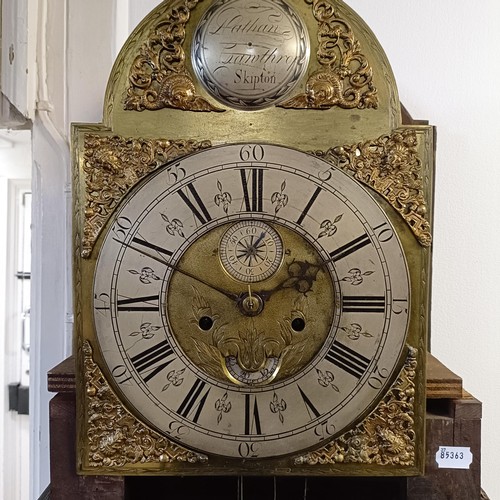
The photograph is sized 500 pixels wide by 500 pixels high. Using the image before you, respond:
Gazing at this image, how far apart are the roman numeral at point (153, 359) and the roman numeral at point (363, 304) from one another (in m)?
0.30

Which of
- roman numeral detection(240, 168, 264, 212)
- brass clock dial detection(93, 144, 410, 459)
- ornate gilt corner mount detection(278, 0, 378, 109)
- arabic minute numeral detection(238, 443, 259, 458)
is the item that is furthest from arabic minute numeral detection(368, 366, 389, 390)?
ornate gilt corner mount detection(278, 0, 378, 109)

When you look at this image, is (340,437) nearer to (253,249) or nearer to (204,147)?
(253,249)

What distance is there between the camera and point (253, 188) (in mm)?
909

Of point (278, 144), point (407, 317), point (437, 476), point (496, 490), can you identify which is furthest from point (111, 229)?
point (496, 490)

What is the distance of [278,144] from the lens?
0.91m

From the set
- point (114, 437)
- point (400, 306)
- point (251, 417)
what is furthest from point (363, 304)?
point (114, 437)

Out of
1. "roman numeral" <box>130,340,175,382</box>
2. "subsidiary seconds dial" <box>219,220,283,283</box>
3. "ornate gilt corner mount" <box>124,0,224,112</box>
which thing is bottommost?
"roman numeral" <box>130,340,175,382</box>

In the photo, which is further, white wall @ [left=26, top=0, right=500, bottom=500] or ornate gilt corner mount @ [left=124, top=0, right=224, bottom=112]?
white wall @ [left=26, top=0, right=500, bottom=500]

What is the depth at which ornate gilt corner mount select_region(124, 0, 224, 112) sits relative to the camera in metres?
0.92

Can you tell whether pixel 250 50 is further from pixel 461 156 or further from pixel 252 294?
pixel 461 156

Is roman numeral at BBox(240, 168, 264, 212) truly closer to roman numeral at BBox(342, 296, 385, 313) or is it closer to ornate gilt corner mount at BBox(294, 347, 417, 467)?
roman numeral at BBox(342, 296, 385, 313)

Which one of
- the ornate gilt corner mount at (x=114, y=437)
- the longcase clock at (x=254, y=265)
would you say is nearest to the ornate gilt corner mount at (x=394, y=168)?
the longcase clock at (x=254, y=265)

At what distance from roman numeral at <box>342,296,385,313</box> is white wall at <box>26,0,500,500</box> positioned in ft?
1.37

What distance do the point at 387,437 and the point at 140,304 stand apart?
475 mm
